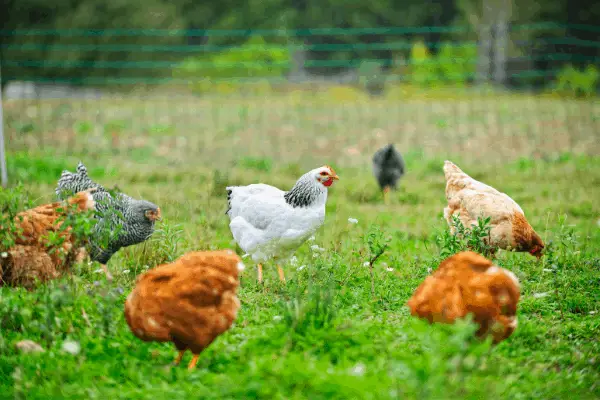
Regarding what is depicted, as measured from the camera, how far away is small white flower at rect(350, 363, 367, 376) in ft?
9.16

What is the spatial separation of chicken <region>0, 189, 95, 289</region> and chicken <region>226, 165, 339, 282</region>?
1.02m

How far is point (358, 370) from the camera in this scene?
285 cm

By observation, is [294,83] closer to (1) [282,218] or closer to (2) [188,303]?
(1) [282,218]

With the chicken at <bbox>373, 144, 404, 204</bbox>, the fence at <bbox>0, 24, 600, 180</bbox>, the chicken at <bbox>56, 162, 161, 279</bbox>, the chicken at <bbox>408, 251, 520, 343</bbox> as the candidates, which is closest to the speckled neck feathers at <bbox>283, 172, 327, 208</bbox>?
the chicken at <bbox>56, 162, 161, 279</bbox>

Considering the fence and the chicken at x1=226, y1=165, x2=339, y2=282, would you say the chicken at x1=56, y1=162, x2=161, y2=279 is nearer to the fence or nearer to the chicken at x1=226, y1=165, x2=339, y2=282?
the chicken at x1=226, y1=165, x2=339, y2=282

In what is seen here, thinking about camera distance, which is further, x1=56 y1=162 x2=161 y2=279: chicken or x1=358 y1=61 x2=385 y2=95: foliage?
x1=358 y1=61 x2=385 y2=95: foliage

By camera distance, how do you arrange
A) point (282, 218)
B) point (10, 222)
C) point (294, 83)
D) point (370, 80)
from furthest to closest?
point (294, 83) → point (370, 80) → point (282, 218) → point (10, 222)

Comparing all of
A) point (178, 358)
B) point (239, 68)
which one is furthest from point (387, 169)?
point (239, 68)

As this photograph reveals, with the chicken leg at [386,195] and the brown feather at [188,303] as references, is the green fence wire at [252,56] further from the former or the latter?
the brown feather at [188,303]

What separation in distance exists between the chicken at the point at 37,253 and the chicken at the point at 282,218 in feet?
3.34

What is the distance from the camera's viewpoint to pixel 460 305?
302 cm

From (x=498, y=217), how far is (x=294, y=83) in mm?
13303

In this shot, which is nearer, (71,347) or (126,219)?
(71,347)

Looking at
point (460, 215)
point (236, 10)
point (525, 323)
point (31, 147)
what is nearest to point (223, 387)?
point (525, 323)
